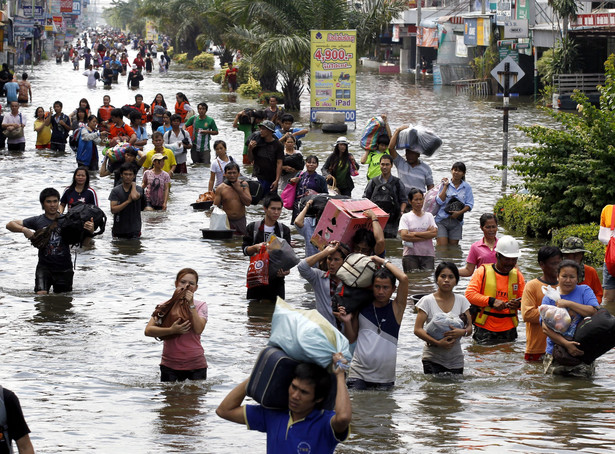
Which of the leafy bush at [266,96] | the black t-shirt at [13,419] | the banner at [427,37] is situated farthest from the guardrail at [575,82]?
the black t-shirt at [13,419]

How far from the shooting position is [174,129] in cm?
2164

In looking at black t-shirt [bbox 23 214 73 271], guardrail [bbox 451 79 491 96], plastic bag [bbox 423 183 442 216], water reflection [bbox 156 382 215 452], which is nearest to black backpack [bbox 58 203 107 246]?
black t-shirt [bbox 23 214 73 271]

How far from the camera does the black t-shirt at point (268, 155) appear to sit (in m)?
16.9

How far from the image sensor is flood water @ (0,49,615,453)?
25.3 ft

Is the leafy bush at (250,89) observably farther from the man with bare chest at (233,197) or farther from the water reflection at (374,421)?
the water reflection at (374,421)

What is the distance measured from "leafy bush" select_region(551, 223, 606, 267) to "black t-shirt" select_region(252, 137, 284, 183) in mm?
4426

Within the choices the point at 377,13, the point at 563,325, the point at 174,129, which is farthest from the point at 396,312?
the point at 377,13

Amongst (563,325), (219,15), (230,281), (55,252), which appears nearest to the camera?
(563,325)

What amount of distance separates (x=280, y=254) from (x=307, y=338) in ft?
20.0

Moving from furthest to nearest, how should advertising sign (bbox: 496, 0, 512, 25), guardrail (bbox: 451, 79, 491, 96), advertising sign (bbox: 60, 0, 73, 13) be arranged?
advertising sign (bbox: 60, 0, 73, 13), guardrail (bbox: 451, 79, 491, 96), advertising sign (bbox: 496, 0, 512, 25)

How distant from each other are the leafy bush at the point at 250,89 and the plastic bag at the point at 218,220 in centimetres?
2954

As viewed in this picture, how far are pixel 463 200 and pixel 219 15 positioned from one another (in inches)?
1341

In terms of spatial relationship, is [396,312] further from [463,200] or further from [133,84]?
[133,84]

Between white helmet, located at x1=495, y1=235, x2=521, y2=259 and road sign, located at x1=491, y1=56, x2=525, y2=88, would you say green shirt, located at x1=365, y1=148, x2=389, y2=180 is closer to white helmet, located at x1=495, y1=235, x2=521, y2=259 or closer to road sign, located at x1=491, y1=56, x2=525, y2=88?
road sign, located at x1=491, y1=56, x2=525, y2=88
